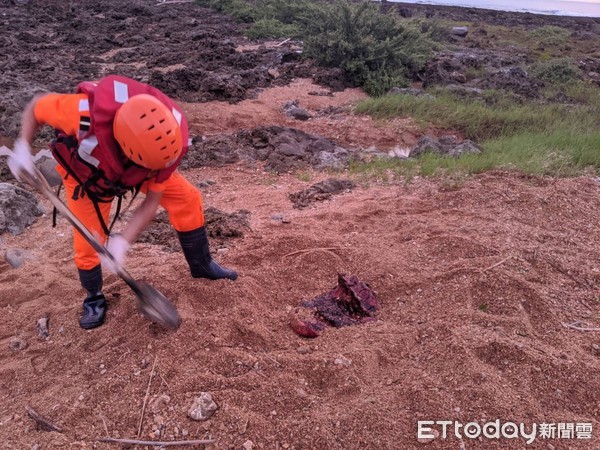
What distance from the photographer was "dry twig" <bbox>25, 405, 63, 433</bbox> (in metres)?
2.08

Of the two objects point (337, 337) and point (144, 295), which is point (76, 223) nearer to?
point (144, 295)

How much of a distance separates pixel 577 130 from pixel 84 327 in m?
6.00

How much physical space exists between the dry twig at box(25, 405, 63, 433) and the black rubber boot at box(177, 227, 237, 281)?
101 centimetres

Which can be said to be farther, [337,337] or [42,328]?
[42,328]

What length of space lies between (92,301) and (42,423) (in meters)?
0.79

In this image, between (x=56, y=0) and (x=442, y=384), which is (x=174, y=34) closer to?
(x=56, y=0)

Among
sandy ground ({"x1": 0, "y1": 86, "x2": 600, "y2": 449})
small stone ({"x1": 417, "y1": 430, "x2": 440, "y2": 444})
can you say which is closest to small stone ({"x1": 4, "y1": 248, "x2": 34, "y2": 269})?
sandy ground ({"x1": 0, "y1": 86, "x2": 600, "y2": 449})

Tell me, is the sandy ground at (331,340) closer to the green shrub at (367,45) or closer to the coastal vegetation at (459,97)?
the coastal vegetation at (459,97)

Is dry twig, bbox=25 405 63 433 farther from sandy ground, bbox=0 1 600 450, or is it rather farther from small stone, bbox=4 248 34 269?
small stone, bbox=4 248 34 269

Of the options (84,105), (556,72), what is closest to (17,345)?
(84,105)

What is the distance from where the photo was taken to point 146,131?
2.03m

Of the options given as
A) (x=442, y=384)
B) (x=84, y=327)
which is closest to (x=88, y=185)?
(x=84, y=327)

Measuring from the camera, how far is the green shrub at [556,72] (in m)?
10.4

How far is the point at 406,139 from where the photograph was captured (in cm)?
666
